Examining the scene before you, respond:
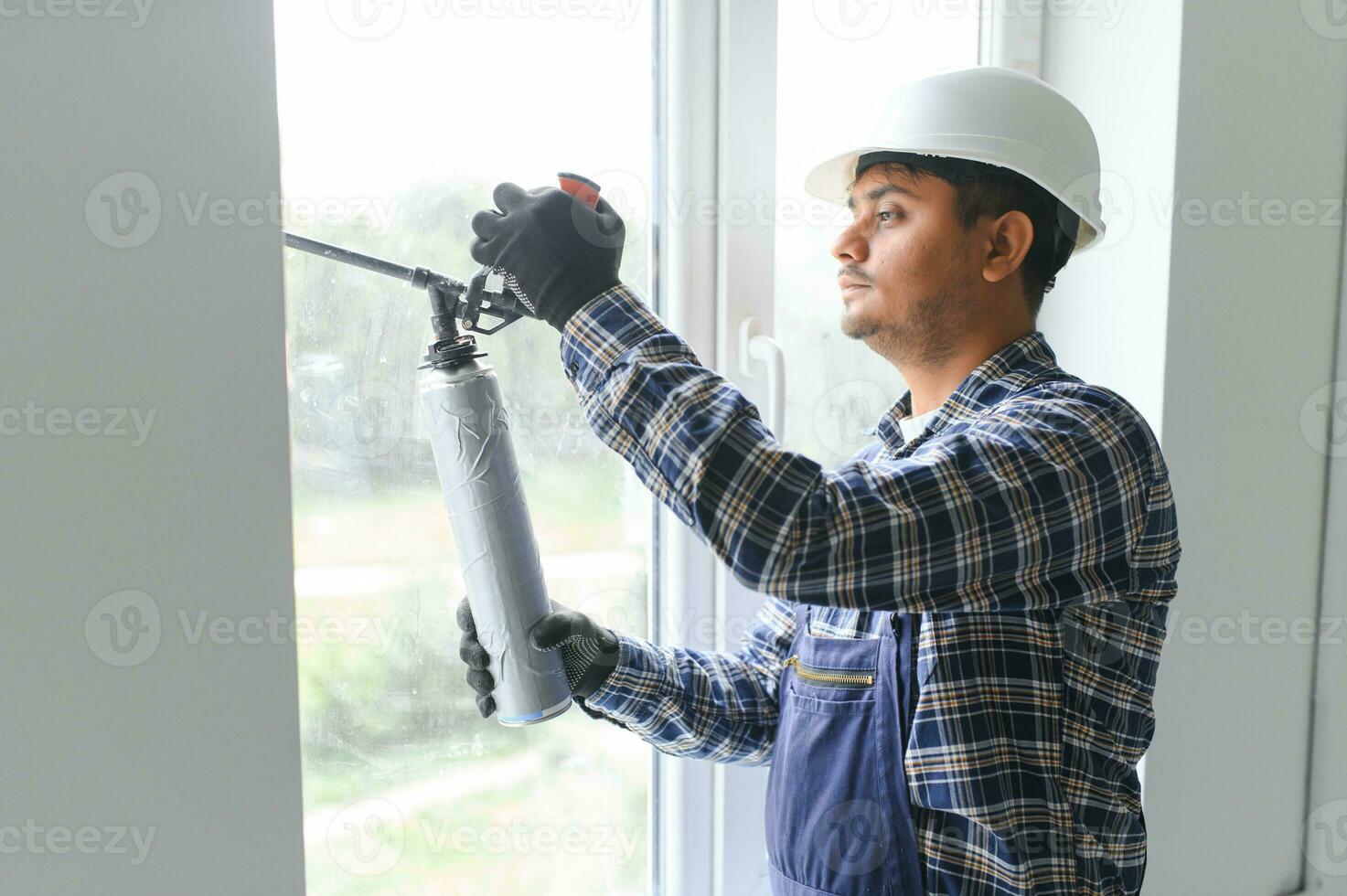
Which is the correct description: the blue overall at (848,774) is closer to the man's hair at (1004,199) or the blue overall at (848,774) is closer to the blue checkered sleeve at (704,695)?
the blue checkered sleeve at (704,695)

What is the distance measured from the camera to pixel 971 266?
1.05 m

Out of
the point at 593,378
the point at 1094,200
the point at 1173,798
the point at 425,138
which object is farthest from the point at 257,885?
the point at 1173,798

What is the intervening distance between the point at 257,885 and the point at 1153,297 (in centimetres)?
125

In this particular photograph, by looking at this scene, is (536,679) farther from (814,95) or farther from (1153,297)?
(1153,297)

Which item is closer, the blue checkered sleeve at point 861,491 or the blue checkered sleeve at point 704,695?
the blue checkered sleeve at point 861,491

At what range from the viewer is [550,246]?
86 centimetres
